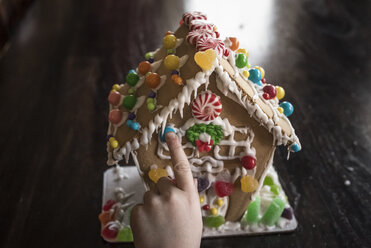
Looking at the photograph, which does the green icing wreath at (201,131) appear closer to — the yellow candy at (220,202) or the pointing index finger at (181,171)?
the pointing index finger at (181,171)

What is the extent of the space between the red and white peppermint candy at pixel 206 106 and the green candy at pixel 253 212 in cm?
45

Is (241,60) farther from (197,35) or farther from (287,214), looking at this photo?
(287,214)

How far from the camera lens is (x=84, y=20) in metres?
2.25

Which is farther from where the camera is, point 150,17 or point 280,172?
Answer: point 150,17

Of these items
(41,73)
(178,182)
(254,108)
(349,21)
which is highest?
(349,21)

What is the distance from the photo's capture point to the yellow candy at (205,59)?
0.80 m

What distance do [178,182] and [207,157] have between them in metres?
0.19

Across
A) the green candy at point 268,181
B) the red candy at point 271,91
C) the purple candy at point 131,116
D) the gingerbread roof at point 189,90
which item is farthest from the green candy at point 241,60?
the green candy at point 268,181

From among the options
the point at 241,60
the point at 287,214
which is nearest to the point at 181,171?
the point at 241,60

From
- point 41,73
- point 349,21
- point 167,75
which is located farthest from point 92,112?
point 349,21

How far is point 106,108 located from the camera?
5.49 ft

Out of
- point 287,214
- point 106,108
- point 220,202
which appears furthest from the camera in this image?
point 106,108

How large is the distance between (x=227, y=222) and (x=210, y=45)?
25.5 inches

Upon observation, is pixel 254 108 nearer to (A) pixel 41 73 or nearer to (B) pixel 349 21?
(A) pixel 41 73
